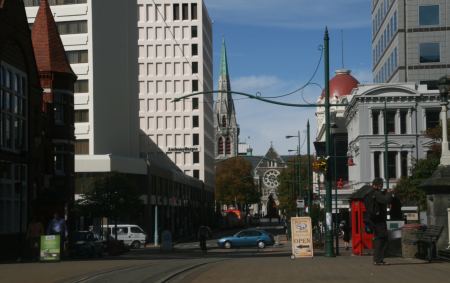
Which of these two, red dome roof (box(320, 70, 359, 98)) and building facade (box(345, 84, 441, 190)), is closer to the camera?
building facade (box(345, 84, 441, 190))

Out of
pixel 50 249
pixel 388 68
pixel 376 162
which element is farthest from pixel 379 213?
pixel 388 68

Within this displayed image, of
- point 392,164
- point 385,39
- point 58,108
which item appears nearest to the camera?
point 58,108

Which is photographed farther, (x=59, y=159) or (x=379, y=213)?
(x=59, y=159)

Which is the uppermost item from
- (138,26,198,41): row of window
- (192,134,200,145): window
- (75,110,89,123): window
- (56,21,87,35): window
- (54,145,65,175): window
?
(138,26,198,41): row of window

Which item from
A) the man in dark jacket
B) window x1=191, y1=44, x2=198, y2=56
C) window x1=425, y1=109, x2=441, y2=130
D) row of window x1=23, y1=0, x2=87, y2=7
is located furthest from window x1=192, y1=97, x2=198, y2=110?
the man in dark jacket

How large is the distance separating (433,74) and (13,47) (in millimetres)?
50101

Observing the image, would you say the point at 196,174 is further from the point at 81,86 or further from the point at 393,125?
the point at 393,125

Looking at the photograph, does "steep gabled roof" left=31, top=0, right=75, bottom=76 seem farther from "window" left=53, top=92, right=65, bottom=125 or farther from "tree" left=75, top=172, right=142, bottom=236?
"tree" left=75, top=172, right=142, bottom=236

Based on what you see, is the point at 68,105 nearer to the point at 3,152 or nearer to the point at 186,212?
the point at 3,152

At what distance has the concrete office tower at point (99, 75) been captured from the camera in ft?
253

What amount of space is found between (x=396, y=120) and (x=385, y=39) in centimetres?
1592

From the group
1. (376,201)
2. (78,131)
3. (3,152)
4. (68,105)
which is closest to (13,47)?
(3,152)

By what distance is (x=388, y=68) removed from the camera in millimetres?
85812

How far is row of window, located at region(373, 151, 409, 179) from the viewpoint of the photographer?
72.9 meters
